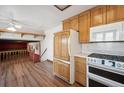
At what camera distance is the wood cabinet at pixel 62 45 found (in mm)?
2166

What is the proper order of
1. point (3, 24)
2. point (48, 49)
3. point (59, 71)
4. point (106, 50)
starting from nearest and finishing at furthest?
1. point (106, 50)
2. point (59, 71)
3. point (3, 24)
4. point (48, 49)

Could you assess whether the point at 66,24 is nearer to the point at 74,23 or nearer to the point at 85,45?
the point at 74,23

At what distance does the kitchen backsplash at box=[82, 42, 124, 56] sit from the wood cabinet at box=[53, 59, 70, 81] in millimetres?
691

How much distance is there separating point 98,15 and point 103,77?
48.7 inches

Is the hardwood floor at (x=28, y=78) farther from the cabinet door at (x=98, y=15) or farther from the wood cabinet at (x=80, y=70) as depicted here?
the cabinet door at (x=98, y=15)

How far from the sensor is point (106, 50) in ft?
6.36

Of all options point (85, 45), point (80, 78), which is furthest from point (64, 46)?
point (80, 78)

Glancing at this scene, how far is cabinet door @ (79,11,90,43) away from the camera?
81.4 inches

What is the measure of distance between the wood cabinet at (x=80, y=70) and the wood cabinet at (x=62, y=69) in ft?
0.71

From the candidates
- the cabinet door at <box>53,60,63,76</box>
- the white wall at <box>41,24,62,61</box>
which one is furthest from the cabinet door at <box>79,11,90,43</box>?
the white wall at <box>41,24,62,61</box>

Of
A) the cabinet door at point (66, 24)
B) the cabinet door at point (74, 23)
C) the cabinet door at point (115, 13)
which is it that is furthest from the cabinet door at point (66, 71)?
the cabinet door at point (115, 13)

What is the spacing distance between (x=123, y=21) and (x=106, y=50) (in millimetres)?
723
